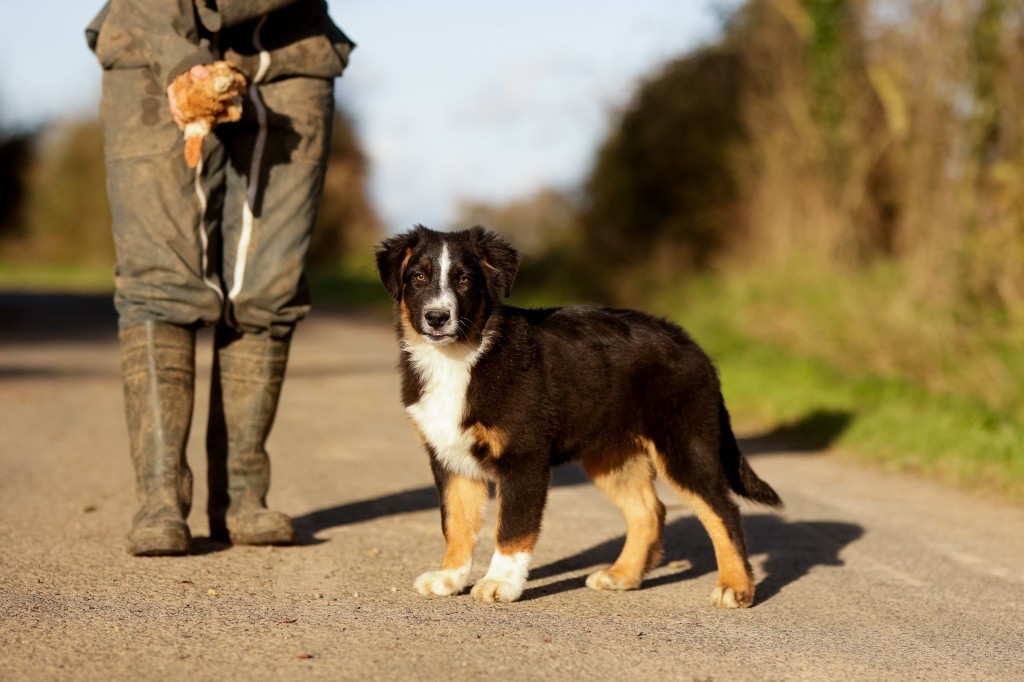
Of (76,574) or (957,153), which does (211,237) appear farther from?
(957,153)

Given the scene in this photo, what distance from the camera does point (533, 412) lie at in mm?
5117

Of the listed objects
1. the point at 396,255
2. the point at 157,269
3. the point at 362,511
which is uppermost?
the point at 396,255

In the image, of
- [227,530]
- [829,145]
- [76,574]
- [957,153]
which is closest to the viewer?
[76,574]

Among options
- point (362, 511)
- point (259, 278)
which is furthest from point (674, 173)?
point (259, 278)

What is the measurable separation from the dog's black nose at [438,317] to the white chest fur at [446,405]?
0.16 m

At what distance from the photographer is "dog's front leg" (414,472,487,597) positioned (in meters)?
5.07

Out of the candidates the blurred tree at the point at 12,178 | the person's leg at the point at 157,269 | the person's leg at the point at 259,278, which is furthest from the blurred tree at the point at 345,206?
the person's leg at the point at 157,269

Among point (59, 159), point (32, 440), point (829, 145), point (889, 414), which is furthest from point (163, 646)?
point (59, 159)

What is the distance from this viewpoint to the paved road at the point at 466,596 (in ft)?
13.5

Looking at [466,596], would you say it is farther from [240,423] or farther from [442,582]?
[240,423]

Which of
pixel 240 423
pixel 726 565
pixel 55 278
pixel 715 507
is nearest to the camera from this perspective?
pixel 726 565

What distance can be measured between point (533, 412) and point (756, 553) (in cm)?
171

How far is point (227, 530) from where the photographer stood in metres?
5.95

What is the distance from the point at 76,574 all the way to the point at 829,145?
517 inches
